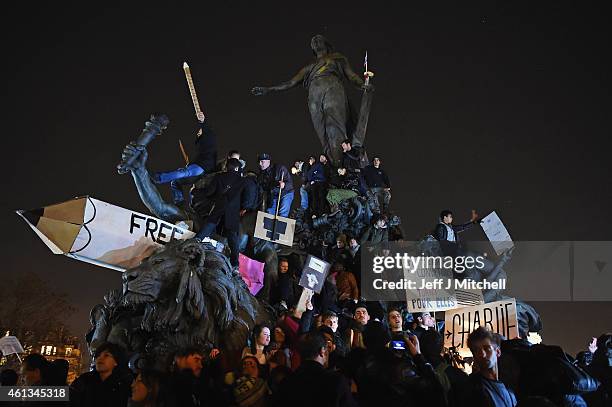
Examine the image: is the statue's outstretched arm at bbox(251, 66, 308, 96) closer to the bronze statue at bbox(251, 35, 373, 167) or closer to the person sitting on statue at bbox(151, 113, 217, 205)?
the bronze statue at bbox(251, 35, 373, 167)

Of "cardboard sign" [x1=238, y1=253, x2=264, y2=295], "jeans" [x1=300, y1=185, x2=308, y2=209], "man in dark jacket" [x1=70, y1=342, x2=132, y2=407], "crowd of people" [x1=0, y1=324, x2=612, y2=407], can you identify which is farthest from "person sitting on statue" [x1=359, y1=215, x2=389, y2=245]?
"man in dark jacket" [x1=70, y1=342, x2=132, y2=407]

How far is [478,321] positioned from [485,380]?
5.63 m

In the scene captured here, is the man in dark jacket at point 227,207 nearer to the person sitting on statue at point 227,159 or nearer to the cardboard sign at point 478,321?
the person sitting on statue at point 227,159

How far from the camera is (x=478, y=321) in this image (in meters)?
9.30

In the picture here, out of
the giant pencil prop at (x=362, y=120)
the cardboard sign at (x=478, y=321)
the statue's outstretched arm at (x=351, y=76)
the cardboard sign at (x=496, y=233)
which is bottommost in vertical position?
the cardboard sign at (x=478, y=321)

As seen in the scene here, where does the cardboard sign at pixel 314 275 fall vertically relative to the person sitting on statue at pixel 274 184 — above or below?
below

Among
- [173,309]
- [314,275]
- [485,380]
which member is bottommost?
[485,380]

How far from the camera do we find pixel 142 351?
7676 mm

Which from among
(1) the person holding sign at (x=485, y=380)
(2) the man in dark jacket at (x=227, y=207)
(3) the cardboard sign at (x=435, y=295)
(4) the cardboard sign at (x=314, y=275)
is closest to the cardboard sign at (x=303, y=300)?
(4) the cardboard sign at (x=314, y=275)

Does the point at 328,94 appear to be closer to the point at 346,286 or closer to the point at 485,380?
the point at 346,286

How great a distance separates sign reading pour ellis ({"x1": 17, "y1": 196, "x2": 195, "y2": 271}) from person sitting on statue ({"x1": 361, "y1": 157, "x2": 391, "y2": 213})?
7.91 m

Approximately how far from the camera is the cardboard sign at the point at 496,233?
12570 millimetres

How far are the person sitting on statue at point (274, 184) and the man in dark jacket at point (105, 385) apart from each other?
7536mm

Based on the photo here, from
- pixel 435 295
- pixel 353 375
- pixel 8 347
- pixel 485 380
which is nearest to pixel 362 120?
pixel 435 295
